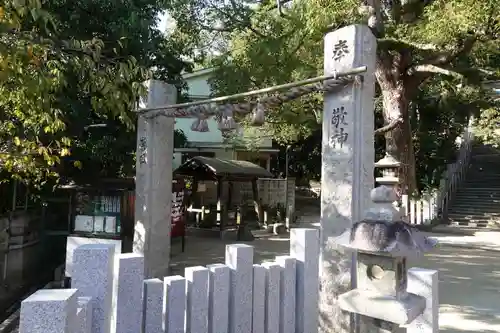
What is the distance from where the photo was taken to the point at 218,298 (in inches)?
152

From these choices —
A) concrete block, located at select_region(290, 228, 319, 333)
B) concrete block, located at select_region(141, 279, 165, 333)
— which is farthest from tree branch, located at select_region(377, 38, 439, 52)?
concrete block, located at select_region(141, 279, 165, 333)

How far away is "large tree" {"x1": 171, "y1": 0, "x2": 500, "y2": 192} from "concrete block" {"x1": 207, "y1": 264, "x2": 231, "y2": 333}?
8344mm

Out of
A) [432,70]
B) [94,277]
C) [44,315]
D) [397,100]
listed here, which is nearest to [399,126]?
[397,100]

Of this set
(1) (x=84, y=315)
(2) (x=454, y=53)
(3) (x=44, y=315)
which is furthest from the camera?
(2) (x=454, y=53)

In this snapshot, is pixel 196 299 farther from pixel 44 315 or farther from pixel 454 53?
pixel 454 53

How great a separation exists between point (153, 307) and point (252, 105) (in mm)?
3226

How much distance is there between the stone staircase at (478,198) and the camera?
55.0 feet

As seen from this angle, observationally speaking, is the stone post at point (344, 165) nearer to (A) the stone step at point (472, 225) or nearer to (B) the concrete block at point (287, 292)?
(B) the concrete block at point (287, 292)

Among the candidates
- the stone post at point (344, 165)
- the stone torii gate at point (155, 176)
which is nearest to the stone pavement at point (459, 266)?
the stone torii gate at point (155, 176)

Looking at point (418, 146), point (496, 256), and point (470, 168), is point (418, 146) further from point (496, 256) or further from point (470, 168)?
point (496, 256)

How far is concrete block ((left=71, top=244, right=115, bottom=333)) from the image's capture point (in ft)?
9.54

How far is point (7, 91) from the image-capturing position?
15.6ft

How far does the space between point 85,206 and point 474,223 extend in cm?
1474

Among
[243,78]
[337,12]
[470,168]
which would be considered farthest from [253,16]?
[470,168]
